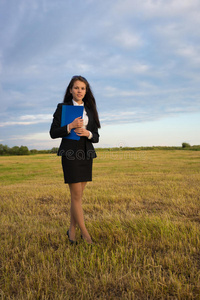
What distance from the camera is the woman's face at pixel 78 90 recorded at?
3.74 m

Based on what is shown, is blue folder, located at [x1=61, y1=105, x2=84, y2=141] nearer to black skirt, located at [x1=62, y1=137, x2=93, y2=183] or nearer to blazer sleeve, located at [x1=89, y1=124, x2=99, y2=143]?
black skirt, located at [x1=62, y1=137, x2=93, y2=183]

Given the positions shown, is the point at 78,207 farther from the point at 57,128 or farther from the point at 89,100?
the point at 89,100

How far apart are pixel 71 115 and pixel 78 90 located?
0.49 meters

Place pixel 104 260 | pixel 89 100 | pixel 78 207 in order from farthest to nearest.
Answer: pixel 89 100 → pixel 78 207 → pixel 104 260

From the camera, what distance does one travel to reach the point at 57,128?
3.55 meters

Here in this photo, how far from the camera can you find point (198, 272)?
2.74 m

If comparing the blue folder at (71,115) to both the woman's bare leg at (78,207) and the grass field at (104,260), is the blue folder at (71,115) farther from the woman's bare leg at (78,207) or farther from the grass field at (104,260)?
the grass field at (104,260)

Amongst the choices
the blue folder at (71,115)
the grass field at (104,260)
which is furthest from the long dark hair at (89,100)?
the grass field at (104,260)

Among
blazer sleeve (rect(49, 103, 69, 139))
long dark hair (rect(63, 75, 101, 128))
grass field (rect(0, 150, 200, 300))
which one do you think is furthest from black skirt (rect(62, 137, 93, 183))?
grass field (rect(0, 150, 200, 300))

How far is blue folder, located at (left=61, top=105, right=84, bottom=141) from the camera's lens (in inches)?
138

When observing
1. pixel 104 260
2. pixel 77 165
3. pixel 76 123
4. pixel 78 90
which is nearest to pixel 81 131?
pixel 76 123

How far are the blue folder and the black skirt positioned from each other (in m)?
0.16

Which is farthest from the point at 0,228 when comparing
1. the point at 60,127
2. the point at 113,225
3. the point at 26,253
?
the point at 60,127

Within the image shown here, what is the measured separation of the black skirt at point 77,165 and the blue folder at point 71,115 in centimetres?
16
